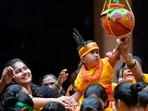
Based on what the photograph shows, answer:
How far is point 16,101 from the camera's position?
404 centimetres

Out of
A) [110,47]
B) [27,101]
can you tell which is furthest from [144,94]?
[110,47]

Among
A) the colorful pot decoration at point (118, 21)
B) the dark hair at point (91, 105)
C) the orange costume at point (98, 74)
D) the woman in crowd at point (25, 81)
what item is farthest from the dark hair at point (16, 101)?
the orange costume at point (98, 74)

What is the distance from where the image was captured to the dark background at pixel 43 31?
28.5 feet

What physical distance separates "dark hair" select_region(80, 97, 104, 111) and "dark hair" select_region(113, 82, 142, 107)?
0.42ft

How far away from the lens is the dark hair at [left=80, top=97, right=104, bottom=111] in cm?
376

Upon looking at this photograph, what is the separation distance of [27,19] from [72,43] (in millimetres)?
785

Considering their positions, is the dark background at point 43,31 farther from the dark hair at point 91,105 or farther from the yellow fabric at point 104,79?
the dark hair at point 91,105

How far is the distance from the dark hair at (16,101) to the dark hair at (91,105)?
0.39 m

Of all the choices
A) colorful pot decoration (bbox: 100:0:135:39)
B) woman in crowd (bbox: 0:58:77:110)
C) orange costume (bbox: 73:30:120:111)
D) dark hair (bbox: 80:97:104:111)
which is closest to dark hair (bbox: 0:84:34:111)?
dark hair (bbox: 80:97:104:111)

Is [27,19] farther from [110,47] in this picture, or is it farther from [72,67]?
[110,47]

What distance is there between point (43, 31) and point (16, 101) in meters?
4.80

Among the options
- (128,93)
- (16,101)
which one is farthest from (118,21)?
(16,101)

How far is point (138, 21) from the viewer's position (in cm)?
782

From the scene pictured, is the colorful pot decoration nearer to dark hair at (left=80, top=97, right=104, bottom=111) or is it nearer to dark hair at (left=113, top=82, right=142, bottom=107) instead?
dark hair at (left=113, top=82, right=142, bottom=107)
